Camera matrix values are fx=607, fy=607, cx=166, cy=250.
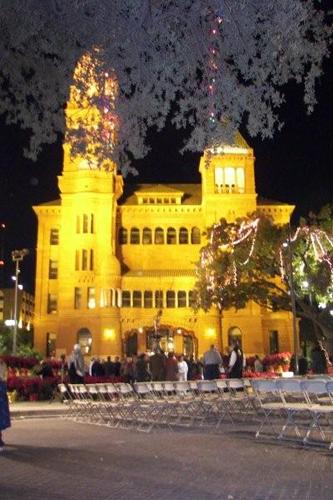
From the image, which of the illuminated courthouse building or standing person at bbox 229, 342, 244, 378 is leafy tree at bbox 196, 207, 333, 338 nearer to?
standing person at bbox 229, 342, 244, 378

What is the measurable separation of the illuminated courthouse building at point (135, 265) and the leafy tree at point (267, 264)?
66.1 ft

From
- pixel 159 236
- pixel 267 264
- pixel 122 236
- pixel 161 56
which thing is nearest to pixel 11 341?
pixel 122 236

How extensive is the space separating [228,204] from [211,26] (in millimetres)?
50902

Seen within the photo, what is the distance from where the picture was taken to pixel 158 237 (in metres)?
59.0

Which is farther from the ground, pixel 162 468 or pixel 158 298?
pixel 158 298

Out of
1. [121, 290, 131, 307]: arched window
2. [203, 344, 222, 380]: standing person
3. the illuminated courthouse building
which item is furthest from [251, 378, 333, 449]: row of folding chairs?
[121, 290, 131, 307]: arched window

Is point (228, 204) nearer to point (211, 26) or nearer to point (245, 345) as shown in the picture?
point (245, 345)

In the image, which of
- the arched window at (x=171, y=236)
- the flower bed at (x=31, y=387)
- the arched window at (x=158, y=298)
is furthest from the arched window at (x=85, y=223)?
the flower bed at (x=31, y=387)

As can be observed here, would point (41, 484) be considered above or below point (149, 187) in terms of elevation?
below

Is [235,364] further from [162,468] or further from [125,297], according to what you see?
[125,297]

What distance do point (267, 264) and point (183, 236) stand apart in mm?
26638

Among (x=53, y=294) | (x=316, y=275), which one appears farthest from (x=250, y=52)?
(x=53, y=294)

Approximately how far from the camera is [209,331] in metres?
54.1

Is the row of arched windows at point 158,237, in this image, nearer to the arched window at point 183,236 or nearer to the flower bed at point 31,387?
the arched window at point 183,236
